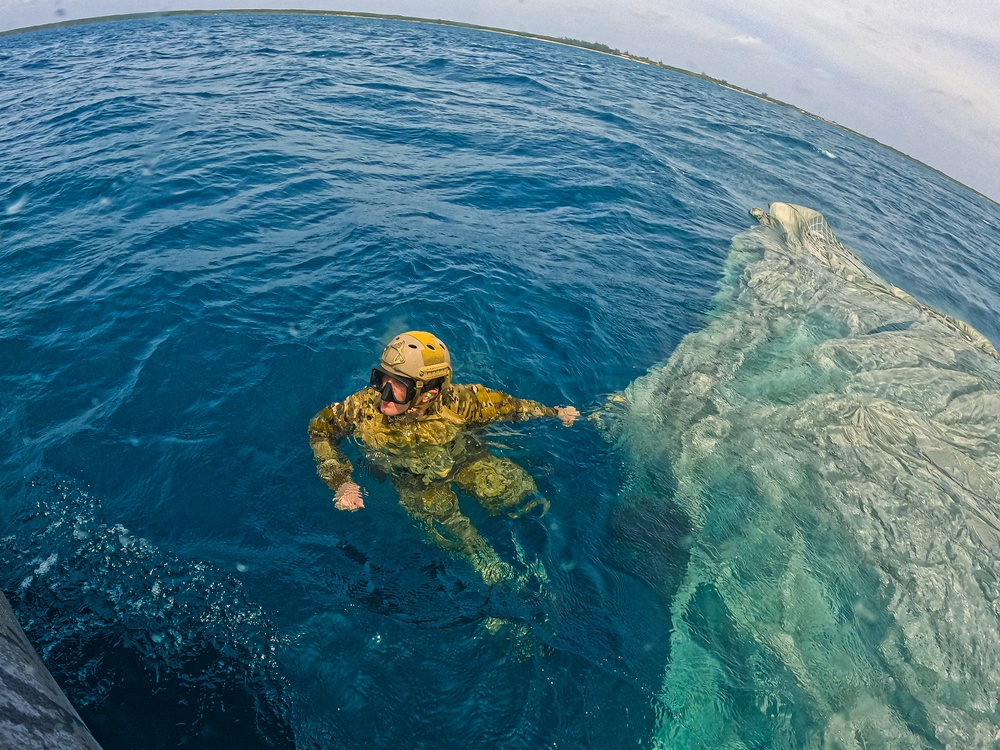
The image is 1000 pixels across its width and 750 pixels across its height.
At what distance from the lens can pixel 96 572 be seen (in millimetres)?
4688

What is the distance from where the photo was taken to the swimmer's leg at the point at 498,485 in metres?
5.36

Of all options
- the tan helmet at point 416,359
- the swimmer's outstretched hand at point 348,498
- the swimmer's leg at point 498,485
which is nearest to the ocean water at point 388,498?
the swimmer's leg at point 498,485

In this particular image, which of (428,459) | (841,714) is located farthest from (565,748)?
(428,459)

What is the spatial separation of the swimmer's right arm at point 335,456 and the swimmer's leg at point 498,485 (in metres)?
1.07

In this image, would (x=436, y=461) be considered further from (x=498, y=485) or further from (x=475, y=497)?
(x=498, y=485)

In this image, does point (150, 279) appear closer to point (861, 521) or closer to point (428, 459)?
point (428, 459)

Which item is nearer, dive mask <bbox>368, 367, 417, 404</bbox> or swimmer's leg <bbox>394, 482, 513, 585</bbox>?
dive mask <bbox>368, 367, 417, 404</bbox>

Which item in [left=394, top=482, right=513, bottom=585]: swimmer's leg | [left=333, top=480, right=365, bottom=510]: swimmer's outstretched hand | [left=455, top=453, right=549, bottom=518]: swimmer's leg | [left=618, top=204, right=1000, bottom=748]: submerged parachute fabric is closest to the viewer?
[left=618, top=204, right=1000, bottom=748]: submerged parachute fabric

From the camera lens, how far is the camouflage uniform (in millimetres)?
5012

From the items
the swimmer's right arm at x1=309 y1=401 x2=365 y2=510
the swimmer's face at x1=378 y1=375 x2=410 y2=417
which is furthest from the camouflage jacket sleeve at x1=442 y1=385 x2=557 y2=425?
the swimmer's right arm at x1=309 y1=401 x2=365 y2=510

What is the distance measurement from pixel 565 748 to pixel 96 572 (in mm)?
4162

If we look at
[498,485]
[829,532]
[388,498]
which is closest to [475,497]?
[498,485]

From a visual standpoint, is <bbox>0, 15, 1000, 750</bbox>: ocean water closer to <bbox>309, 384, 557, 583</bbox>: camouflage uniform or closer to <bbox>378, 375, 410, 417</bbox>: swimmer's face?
<bbox>309, 384, 557, 583</bbox>: camouflage uniform

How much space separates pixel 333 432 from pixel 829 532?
16.8 ft
